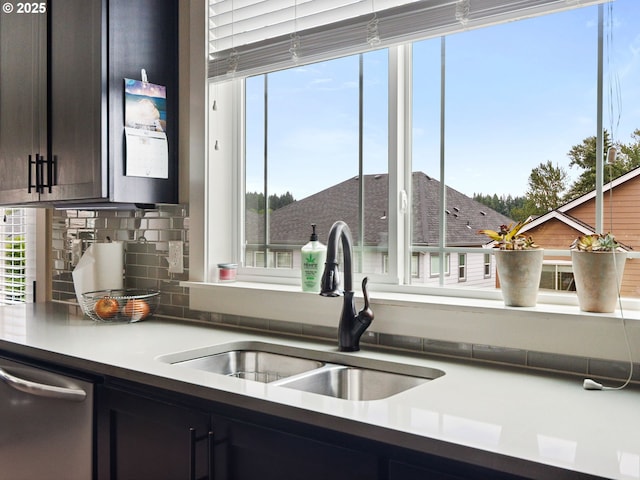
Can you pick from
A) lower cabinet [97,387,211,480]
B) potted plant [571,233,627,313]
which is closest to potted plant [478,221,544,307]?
potted plant [571,233,627,313]

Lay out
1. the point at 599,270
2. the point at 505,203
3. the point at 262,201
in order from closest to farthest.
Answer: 1. the point at 599,270
2. the point at 505,203
3. the point at 262,201

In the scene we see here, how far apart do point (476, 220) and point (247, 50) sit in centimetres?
108

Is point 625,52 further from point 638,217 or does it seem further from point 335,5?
point 335,5

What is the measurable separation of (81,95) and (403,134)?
124 centimetres

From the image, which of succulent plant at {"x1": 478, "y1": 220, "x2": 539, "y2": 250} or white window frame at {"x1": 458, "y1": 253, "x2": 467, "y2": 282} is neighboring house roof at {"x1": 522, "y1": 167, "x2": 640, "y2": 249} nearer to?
succulent plant at {"x1": 478, "y1": 220, "x2": 539, "y2": 250}

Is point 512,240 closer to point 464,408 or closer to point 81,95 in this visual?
point 464,408

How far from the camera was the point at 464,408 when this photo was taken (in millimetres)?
1258

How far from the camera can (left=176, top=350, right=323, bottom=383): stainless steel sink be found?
1891 mm

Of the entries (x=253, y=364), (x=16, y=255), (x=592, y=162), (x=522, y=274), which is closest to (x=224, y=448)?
(x=253, y=364)

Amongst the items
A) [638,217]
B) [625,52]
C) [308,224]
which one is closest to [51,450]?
[308,224]

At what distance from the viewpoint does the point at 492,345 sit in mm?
1658

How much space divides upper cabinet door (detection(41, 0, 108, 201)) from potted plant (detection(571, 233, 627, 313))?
1628mm

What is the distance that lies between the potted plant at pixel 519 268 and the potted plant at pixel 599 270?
4.4 inches

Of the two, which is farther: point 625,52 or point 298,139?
point 298,139
